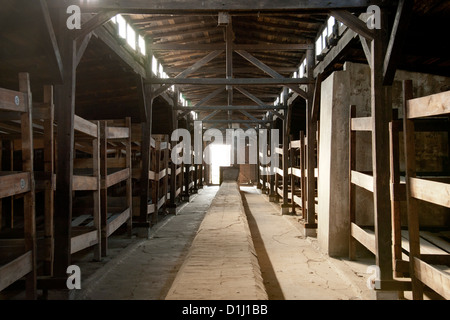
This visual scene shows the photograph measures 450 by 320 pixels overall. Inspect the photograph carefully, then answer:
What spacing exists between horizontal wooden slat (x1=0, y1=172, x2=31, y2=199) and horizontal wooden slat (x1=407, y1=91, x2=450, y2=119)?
156 inches

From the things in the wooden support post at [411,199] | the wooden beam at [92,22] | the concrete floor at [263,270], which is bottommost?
the concrete floor at [263,270]

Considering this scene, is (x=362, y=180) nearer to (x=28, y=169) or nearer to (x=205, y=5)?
(x=205, y=5)

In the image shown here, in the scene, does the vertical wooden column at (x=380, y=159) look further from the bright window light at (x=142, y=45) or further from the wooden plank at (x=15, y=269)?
the bright window light at (x=142, y=45)

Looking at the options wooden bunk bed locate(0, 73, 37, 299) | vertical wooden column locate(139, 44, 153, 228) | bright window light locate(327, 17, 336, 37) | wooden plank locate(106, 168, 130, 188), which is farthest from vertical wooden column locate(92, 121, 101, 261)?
bright window light locate(327, 17, 336, 37)

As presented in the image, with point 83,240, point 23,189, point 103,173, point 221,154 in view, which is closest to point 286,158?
point 103,173

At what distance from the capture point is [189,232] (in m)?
8.66

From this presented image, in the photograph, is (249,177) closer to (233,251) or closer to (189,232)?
(189,232)

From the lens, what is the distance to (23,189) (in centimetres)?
345

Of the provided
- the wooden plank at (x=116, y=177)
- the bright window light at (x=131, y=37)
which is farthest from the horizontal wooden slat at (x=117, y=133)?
the bright window light at (x=131, y=37)

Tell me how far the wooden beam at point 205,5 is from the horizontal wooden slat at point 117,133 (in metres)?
2.01

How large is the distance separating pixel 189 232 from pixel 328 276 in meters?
4.34

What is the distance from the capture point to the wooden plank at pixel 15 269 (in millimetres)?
3104

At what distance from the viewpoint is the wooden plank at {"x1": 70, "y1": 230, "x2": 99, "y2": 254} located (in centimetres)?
467

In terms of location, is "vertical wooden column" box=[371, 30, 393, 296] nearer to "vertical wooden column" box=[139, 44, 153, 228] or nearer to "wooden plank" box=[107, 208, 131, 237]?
"wooden plank" box=[107, 208, 131, 237]
